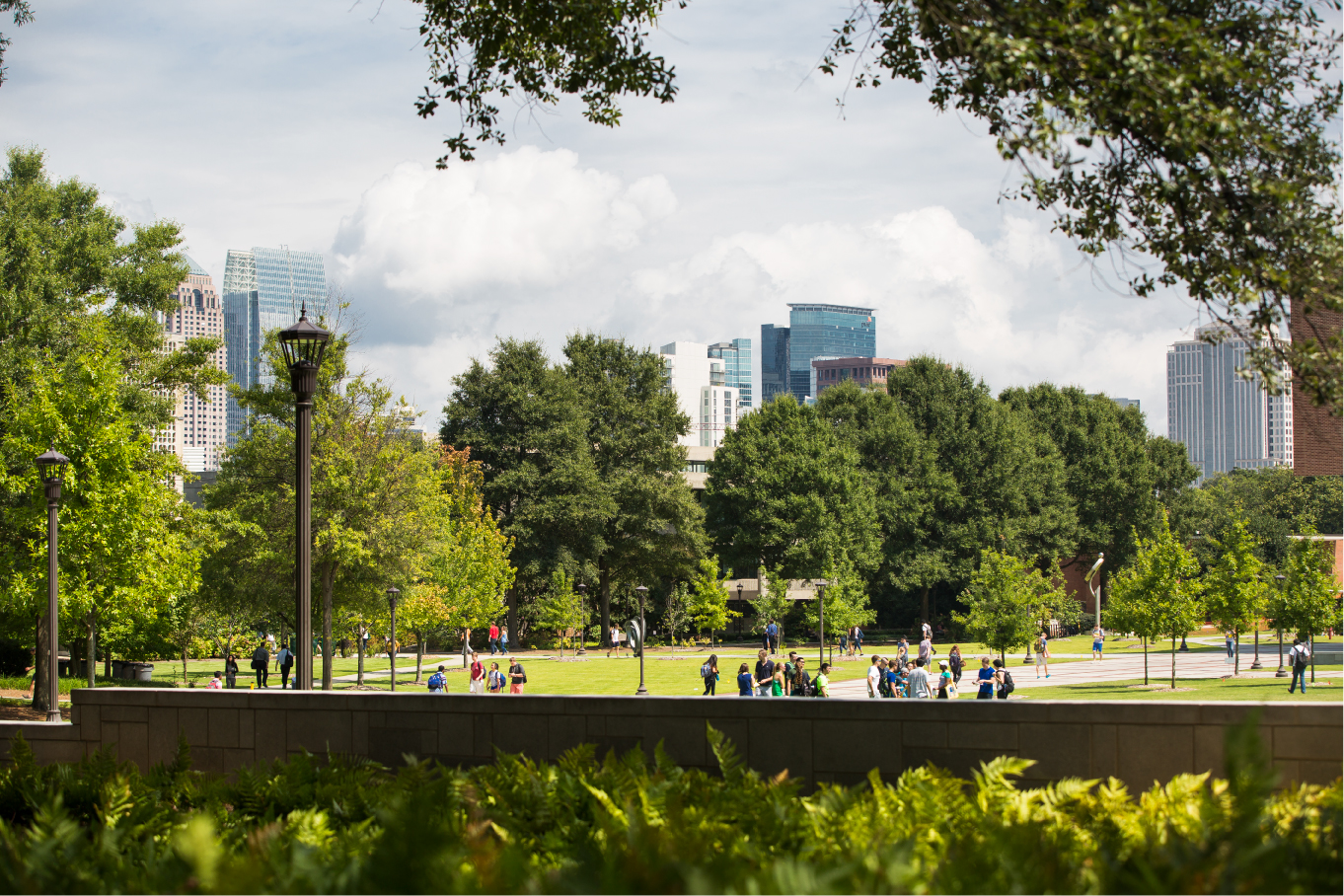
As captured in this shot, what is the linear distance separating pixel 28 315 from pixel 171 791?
27.2 m

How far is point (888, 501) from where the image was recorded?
62.4 m

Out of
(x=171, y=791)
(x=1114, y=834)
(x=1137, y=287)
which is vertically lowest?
(x=171, y=791)

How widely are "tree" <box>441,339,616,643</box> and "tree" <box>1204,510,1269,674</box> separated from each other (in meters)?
29.6

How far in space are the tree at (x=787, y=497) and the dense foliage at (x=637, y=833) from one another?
166 ft

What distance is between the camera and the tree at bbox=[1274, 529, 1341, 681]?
32906mm

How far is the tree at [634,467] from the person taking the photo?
192 feet

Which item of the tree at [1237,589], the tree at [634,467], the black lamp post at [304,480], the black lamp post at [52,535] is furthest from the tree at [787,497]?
the black lamp post at [304,480]

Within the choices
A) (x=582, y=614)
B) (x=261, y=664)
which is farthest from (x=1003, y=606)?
(x=261, y=664)

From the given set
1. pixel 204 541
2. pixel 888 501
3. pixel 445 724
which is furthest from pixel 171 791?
pixel 888 501

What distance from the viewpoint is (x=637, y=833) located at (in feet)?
14.3

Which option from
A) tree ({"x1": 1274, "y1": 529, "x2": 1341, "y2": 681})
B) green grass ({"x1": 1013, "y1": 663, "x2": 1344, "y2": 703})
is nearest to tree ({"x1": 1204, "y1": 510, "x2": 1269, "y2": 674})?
tree ({"x1": 1274, "y1": 529, "x2": 1341, "y2": 681})

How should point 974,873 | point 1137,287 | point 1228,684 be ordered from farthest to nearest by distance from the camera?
point 1228,684, point 1137,287, point 974,873

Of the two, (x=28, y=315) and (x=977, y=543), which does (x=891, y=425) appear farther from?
(x=28, y=315)

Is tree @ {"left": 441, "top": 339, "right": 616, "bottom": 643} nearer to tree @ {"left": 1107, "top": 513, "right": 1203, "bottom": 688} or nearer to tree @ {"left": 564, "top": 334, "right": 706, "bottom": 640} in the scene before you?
tree @ {"left": 564, "top": 334, "right": 706, "bottom": 640}
